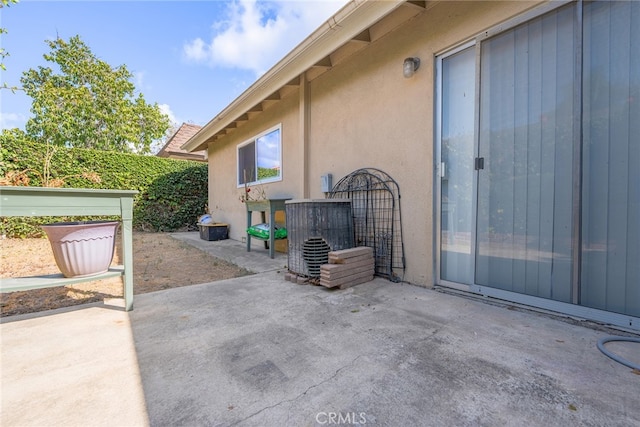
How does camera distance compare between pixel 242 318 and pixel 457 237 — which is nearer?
pixel 242 318

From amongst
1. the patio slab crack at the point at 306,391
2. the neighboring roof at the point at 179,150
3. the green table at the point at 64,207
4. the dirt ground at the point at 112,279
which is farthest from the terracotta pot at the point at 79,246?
the neighboring roof at the point at 179,150

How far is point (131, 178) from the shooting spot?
7.94m

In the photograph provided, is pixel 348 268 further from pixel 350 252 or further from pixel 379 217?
pixel 379 217

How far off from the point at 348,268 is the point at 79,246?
2292 mm

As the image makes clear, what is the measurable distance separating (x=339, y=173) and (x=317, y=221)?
114 cm

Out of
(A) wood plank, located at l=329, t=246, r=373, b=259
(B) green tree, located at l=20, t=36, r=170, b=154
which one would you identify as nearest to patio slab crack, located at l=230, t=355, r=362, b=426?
(A) wood plank, located at l=329, t=246, r=373, b=259

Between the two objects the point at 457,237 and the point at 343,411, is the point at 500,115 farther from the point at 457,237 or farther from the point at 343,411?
the point at 343,411

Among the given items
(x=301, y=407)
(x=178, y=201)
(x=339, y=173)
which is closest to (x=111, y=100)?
(x=178, y=201)

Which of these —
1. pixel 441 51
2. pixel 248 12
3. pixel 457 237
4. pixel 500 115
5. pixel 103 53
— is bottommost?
pixel 457 237

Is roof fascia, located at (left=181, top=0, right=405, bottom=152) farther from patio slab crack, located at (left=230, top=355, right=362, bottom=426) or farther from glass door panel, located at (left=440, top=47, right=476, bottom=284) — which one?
patio slab crack, located at (left=230, top=355, right=362, bottom=426)

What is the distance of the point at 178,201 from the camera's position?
28.8 ft

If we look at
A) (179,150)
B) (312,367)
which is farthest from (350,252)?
(179,150)

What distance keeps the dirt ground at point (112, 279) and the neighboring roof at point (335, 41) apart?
291 cm

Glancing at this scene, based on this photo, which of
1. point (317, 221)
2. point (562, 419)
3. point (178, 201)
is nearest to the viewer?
point (562, 419)
